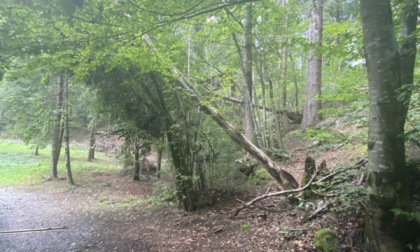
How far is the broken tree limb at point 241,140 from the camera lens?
213 inches

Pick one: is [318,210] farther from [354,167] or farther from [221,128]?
[221,128]

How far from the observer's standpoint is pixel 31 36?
377 cm

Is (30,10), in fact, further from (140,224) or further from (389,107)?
(140,224)

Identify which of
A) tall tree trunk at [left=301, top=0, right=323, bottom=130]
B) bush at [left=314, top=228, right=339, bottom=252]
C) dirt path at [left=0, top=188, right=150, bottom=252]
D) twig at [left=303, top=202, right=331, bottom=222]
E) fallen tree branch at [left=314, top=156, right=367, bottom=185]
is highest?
tall tree trunk at [left=301, top=0, right=323, bottom=130]

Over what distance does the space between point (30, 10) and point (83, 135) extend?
91.1 ft

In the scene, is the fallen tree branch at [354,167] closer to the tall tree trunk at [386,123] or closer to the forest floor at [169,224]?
the forest floor at [169,224]

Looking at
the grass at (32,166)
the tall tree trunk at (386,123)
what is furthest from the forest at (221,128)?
the grass at (32,166)

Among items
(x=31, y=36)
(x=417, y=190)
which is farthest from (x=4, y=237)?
(x=417, y=190)

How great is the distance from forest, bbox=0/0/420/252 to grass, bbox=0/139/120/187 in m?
2.64

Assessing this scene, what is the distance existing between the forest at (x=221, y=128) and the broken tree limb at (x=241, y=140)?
31 millimetres

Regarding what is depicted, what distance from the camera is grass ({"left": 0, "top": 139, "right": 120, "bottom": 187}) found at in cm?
1412

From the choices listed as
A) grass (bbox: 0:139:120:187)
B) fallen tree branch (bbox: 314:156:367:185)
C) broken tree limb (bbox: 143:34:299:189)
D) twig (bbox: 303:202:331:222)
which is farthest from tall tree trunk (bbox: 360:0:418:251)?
grass (bbox: 0:139:120:187)

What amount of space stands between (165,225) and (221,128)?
247cm

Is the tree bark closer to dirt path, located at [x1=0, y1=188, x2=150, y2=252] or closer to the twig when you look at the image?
the twig
